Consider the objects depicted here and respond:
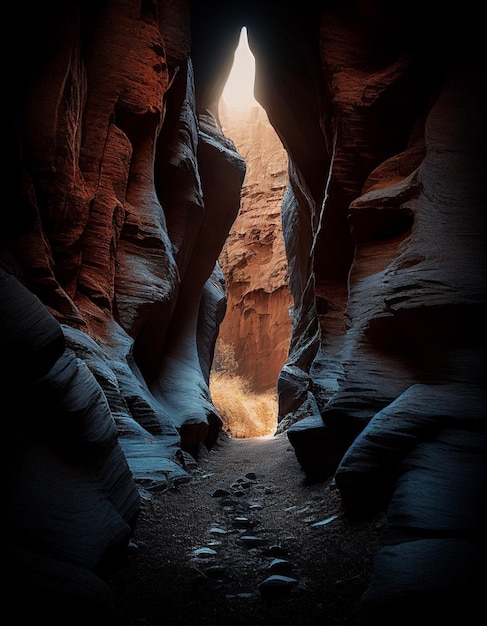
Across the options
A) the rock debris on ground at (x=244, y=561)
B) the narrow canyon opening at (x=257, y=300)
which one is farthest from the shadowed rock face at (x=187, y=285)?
the narrow canyon opening at (x=257, y=300)

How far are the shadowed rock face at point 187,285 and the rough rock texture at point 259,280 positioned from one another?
68.8 ft

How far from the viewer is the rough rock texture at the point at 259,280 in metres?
38.4

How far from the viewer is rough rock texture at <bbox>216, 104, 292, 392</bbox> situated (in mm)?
38406

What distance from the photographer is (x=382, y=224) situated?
29.0ft

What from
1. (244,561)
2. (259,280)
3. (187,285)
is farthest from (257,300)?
(244,561)

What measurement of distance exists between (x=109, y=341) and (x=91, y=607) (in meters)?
6.67

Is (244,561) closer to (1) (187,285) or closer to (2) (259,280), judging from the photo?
(1) (187,285)

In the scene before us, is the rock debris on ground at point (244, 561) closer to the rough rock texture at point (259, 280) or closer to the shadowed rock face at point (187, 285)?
the shadowed rock face at point (187, 285)

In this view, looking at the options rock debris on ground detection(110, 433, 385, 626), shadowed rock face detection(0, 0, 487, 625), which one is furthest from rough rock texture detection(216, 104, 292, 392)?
rock debris on ground detection(110, 433, 385, 626)

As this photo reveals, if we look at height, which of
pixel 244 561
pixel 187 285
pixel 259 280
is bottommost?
pixel 244 561

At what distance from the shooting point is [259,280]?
40156mm

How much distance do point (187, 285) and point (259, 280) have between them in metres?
23.0

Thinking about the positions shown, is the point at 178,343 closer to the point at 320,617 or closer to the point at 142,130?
the point at 142,130

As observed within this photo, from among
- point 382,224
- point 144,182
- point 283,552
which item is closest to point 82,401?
point 283,552
